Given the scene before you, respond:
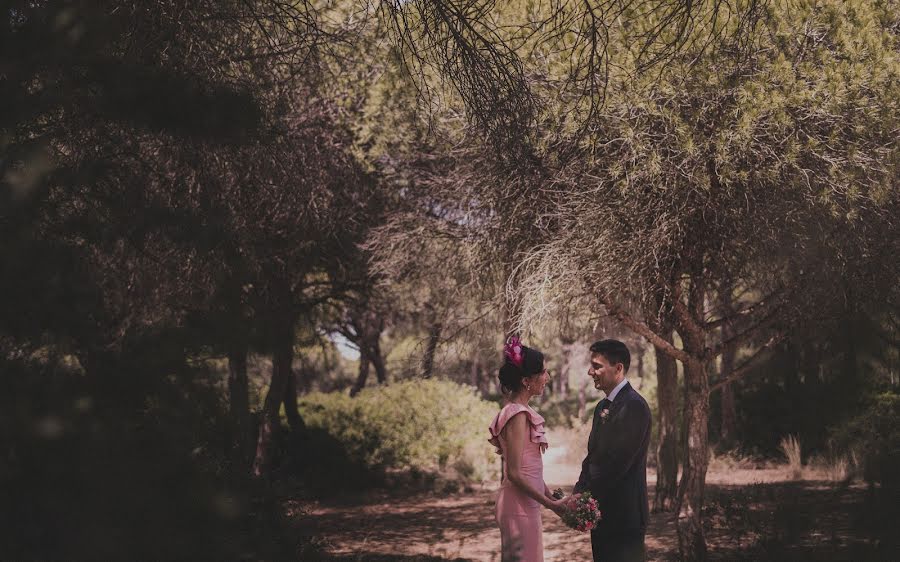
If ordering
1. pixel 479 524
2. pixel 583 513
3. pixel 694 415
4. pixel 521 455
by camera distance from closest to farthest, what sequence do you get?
pixel 583 513, pixel 521 455, pixel 694 415, pixel 479 524

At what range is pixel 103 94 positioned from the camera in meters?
4.11

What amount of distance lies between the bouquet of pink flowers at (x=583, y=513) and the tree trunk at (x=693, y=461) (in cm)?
451

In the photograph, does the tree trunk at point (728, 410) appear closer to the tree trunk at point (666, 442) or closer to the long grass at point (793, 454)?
the long grass at point (793, 454)

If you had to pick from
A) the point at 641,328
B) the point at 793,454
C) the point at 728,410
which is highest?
the point at 641,328

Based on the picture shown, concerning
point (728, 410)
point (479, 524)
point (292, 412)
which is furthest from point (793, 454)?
point (292, 412)

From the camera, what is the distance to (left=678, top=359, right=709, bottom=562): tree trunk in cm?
948

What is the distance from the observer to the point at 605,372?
5641mm

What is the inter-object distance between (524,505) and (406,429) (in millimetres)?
12597

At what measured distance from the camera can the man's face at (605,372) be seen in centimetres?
563

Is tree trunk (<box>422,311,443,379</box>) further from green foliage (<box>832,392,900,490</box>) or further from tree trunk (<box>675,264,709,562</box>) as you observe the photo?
green foliage (<box>832,392,900,490</box>)

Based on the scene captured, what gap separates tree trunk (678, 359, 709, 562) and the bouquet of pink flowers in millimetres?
4512

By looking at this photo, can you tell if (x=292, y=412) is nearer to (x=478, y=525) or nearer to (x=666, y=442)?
(x=478, y=525)

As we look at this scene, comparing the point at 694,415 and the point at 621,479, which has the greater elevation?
the point at 694,415

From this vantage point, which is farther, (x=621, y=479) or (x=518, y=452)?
(x=518, y=452)
